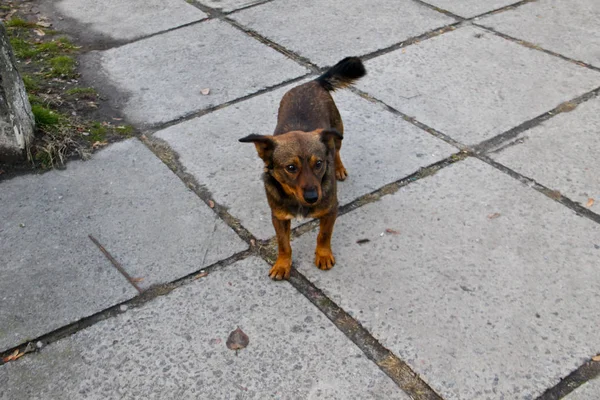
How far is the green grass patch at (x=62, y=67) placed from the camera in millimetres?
5258


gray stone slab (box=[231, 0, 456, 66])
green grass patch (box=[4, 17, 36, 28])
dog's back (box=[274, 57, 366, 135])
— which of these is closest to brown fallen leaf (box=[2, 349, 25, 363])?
dog's back (box=[274, 57, 366, 135])

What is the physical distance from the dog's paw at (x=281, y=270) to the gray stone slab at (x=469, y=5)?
381 cm

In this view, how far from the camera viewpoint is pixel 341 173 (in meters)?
3.97

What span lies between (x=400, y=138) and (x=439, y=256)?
1232mm

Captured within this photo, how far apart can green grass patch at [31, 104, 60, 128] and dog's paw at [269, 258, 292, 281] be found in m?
2.21

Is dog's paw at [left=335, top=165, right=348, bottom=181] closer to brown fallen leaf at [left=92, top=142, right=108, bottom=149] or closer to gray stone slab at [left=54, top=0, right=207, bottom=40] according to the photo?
brown fallen leaf at [left=92, top=142, right=108, bottom=149]

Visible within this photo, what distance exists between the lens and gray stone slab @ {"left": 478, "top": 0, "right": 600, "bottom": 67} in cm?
536

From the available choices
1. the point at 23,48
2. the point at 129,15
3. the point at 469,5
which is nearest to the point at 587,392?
the point at 469,5

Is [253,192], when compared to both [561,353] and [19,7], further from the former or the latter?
[19,7]

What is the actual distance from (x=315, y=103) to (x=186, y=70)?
1996 millimetres

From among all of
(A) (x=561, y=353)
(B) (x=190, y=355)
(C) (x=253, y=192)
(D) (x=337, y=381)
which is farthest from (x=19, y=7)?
(A) (x=561, y=353)

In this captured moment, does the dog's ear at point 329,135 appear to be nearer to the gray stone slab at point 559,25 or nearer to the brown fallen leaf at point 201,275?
the brown fallen leaf at point 201,275

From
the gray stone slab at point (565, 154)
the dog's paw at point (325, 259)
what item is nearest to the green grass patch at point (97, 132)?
the dog's paw at point (325, 259)

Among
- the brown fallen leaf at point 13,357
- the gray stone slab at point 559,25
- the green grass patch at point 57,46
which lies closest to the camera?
the brown fallen leaf at point 13,357
